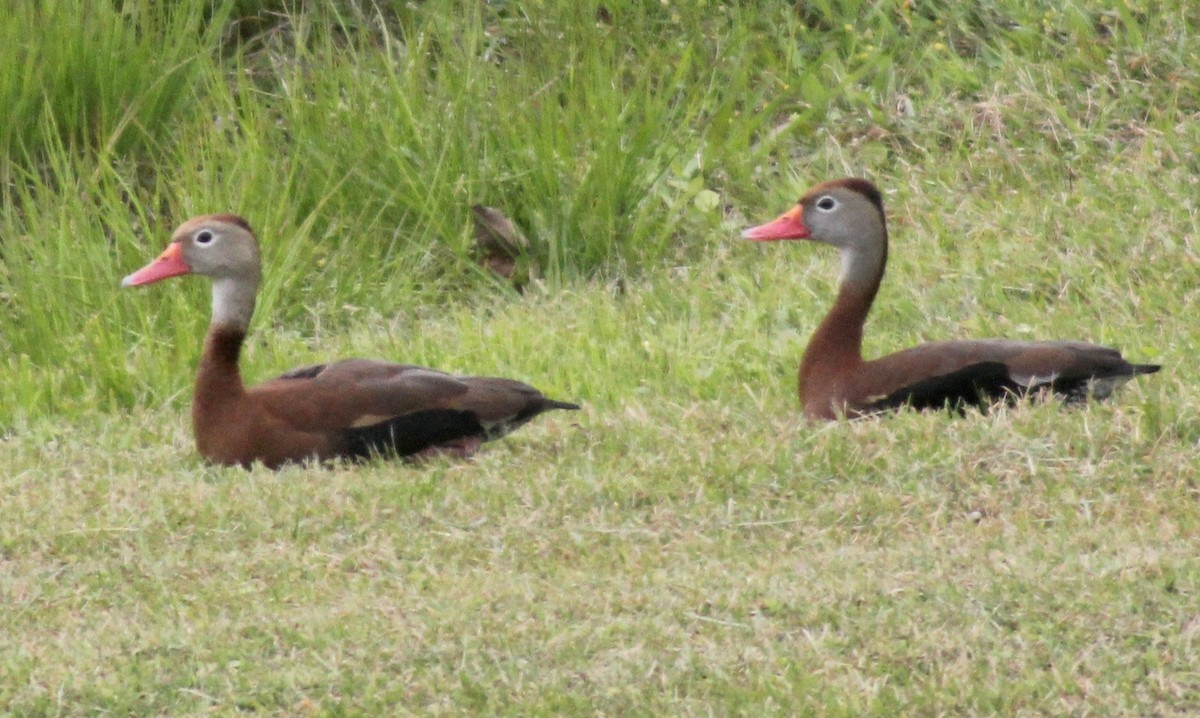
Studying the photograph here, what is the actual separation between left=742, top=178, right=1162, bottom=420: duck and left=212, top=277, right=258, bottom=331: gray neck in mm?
1924

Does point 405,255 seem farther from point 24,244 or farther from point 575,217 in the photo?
point 24,244

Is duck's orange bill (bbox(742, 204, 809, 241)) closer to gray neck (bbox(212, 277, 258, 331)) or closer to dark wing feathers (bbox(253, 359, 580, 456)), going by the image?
dark wing feathers (bbox(253, 359, 580, 456))

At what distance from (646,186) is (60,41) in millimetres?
3010

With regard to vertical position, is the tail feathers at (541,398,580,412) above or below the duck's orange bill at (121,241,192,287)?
below

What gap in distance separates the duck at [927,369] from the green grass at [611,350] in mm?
176

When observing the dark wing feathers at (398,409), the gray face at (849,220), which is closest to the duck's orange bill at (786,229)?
the gray face at (849,220)

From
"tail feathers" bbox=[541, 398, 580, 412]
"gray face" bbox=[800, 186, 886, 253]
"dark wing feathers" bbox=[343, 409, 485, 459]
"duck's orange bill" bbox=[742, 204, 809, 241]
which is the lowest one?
"dark wing feathers" bbox=[343, 409, 485, 459]

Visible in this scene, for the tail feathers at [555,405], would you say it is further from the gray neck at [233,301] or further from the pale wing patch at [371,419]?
the gray neck at [233,301]

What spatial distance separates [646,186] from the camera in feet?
30.8

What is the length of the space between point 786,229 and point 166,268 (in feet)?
7.24

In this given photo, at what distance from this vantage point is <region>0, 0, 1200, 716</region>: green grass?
15.1ft

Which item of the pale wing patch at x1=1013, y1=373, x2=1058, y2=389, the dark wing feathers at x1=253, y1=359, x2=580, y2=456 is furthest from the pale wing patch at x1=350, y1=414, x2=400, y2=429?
the pale wing patch at x1=1013, y1=373, x2=1058, y2=389

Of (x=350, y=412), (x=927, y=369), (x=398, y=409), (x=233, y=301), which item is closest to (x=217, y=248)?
(x=233, y=301)

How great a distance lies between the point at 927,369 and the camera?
247 inches
